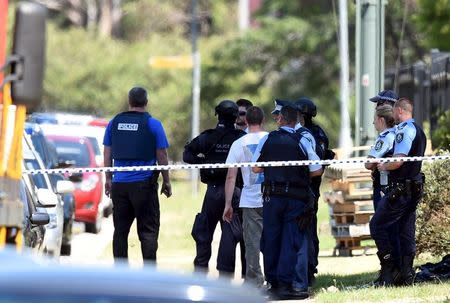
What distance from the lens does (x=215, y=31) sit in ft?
219

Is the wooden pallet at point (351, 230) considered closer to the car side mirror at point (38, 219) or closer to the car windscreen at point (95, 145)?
the car side mirror at point (38, 219)

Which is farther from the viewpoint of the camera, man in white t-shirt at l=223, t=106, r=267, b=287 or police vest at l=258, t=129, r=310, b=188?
man in white t-shirt at l=223, t=106, r=267, b=287

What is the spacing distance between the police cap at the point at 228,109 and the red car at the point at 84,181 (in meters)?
8.86

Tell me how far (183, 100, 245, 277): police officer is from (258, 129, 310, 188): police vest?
0.81 m

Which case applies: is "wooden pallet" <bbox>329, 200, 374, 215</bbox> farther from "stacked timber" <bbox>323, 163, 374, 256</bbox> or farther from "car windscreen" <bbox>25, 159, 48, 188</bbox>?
"car windscreen" <bbox>25, 159, 48, 188</bbox>

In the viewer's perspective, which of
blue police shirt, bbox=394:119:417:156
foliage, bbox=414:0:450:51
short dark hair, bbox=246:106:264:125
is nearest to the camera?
blue police shirt, bbox=394:119:417:156

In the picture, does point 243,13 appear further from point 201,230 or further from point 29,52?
point 29,52

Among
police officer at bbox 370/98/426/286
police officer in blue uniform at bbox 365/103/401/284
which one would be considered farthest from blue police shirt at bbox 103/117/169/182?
police officer at bbox 370/98/426/286

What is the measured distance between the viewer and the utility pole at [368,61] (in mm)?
17094

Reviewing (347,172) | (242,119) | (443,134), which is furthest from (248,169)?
(443,134)

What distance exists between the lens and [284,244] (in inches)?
492

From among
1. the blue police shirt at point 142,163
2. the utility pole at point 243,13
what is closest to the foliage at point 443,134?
the blue police shirt at point 142,163

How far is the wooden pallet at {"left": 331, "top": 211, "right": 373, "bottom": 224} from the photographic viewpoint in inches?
635

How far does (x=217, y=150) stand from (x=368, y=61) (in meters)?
4.64
